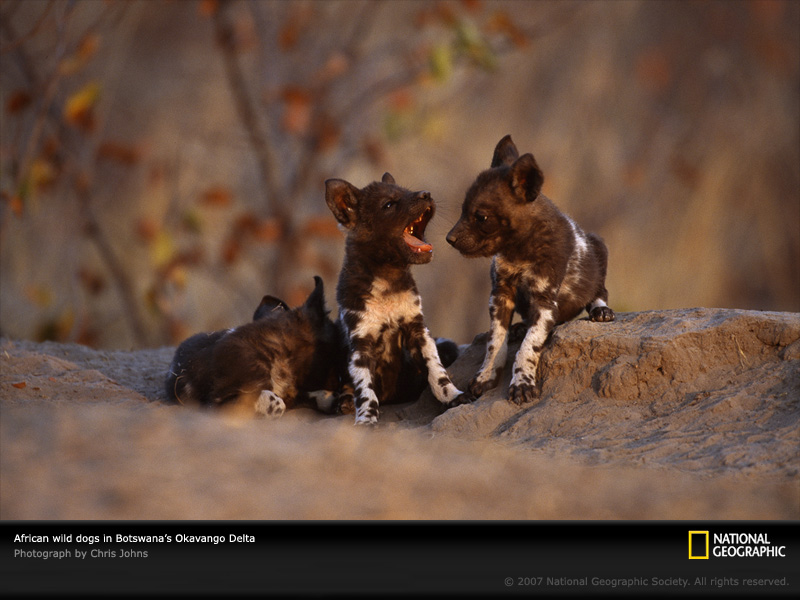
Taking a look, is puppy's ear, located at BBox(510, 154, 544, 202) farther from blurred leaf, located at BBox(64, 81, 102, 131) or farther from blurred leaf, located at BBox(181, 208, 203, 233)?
blurred leaf, located at BBox(181, 208, 203, 233)

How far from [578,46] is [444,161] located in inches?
123

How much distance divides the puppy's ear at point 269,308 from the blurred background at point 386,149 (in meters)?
3.97

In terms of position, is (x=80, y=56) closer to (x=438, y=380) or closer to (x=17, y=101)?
(x=17, y=101)

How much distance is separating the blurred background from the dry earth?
5060 millimetres

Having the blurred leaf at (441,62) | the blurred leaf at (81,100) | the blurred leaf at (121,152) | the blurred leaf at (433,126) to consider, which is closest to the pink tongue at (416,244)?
the blurred leaf at (441,62)

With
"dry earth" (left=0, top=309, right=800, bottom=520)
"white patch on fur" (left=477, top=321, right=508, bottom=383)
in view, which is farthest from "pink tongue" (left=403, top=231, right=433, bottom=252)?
"dry earth" (left=0, top=309, right=800, bottom=520)

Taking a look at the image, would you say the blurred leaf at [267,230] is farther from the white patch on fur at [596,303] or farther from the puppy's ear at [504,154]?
the white patch on fur at [596,303]

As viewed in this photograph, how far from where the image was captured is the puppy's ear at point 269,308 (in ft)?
20.6

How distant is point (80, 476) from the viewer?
3.48m

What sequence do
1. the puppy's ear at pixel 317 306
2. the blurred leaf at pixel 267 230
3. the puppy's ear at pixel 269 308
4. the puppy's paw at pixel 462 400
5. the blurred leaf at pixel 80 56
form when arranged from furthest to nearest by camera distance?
the blurred leaf at pixel 267 230 → the blurred leaf at pixel 80 56 → the puppy's ear at pixel 269 308 → the puppy's ear at pixel 317 306 → the puppy's paw at pixel 462 400

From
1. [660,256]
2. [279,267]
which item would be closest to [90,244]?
[279,267]

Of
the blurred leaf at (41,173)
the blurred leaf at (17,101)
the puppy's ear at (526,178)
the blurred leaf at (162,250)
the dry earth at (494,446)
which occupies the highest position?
the blurred leaf at (17,101)

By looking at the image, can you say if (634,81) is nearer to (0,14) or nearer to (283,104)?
(283,104)

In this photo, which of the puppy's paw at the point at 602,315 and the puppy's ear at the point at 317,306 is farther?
the puppy's ear at the point at 317,306
